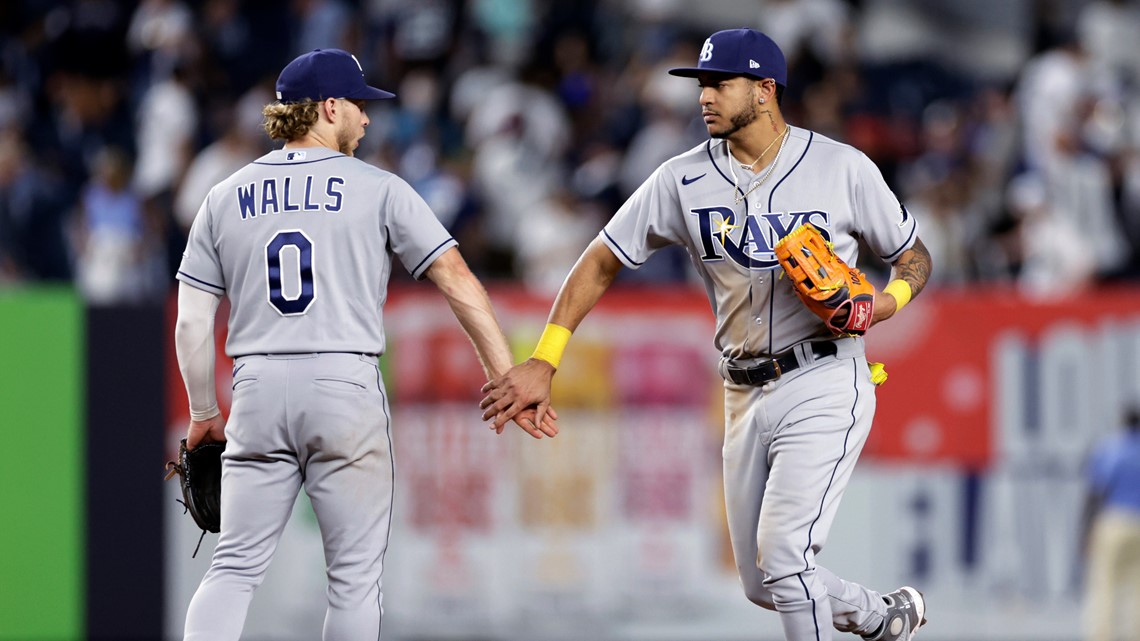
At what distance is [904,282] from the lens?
21.5ft

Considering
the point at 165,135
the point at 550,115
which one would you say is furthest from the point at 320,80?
the point at 550,115

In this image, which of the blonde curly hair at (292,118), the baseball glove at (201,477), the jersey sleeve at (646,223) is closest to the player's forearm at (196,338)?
the baseball glove at (201,477)

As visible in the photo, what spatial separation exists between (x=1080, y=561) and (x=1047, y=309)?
72.6 inches

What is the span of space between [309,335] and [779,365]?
1.79 metres

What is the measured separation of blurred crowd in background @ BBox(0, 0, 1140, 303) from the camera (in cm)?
1300

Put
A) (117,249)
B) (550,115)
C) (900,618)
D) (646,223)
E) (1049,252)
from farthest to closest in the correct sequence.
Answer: (550,115) < (117,249) < (1049,252) < (646,223) < (900,618)

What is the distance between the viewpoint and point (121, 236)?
1292cm

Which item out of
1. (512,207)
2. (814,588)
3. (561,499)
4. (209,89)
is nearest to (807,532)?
(814,588)

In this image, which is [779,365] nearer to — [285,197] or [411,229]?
[411,229]

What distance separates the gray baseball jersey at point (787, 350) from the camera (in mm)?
6316

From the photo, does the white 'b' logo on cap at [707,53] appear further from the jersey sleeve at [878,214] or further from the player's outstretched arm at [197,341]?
the player's outstretched arm at [197,341]

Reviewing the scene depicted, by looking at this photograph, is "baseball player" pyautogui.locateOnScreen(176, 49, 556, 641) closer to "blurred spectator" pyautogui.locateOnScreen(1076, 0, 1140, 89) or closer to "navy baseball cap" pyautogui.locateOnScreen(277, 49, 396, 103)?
"navy baseball cap" pyautogui.locateOnScreen(277, 49, 396, 103)

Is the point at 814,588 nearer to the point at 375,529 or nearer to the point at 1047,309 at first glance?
the point at 375,529

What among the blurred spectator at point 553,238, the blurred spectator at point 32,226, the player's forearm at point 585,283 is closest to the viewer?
the player's forearm at point 585,283
